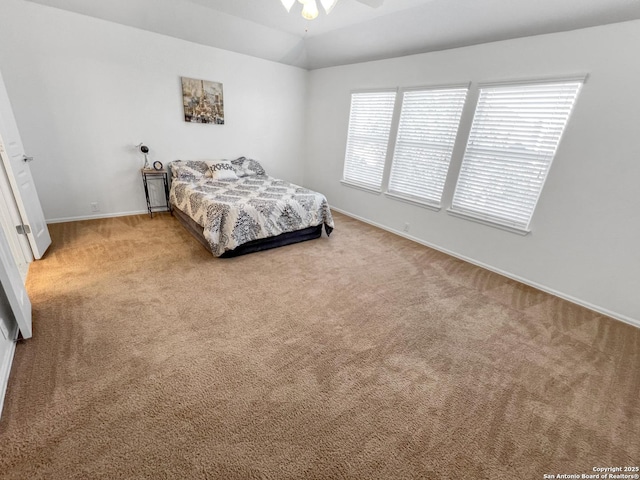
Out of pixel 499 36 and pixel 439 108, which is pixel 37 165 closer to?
pixel 439 108

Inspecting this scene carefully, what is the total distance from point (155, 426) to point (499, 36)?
4.18m

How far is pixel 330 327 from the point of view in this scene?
213cm

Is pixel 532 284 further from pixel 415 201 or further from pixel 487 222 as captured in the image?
pixel 415 201

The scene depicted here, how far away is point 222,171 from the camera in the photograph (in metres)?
4.21

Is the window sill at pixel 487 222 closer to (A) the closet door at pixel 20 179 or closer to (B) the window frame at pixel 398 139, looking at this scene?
(B) the window frame at pixel 398 139

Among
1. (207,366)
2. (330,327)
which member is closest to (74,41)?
(207,366)

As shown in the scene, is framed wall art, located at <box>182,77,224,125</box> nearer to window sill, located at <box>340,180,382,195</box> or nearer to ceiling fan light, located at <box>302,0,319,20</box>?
window sill, located at <box>340,180,382,195</box>

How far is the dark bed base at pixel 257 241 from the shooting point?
10.4 feet

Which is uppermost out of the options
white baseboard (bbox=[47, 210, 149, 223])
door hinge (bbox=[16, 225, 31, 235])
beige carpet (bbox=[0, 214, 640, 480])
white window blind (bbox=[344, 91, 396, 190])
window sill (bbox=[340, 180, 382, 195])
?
white window blind (bbox=[344, 91, 396, 190])

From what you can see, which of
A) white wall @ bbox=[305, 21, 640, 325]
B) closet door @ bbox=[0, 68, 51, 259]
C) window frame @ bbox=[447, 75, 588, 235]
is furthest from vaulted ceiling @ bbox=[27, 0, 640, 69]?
closet door @ bbox=[0, 68, 51, 259]

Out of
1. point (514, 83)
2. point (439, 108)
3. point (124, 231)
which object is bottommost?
point (124, 231)

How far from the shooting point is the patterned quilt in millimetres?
2980

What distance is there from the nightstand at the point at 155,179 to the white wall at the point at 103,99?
14 centimetres

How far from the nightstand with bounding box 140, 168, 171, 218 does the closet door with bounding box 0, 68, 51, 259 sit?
1.26 metres
